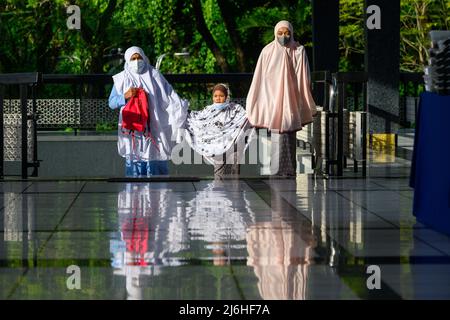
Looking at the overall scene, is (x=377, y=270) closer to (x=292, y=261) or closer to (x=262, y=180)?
(x=292, y=261)

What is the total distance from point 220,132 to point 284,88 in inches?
58.3

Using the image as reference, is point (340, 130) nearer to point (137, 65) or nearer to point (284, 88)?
point (284, 88)

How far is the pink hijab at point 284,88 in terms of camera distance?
56.7 feet

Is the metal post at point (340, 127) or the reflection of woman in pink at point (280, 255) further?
the metal post at point (340, 127)

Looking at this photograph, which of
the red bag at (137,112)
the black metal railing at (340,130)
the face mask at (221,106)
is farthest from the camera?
the face mask at (221,106)

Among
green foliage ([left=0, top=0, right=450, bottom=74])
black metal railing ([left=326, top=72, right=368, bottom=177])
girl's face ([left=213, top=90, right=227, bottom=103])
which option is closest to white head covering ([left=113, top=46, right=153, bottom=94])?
girl's face ([left=213, top=90, right=227, bottom=103])

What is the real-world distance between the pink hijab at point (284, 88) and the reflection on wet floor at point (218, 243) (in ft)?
4.66

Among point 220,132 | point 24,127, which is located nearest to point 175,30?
point 220,132

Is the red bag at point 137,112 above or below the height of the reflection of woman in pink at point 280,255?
above

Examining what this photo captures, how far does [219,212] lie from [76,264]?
11.9ft

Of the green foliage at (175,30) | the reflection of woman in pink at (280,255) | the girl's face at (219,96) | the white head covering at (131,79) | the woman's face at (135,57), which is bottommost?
the reflection of woman in pink at (280,255)

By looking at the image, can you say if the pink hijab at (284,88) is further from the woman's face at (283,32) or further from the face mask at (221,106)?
the face mask at (221,106)

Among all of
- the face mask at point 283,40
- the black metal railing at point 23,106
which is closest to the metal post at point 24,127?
the black metal railing at point 23,106

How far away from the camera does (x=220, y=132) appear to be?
60.7 ft
